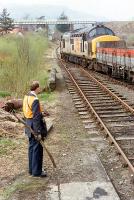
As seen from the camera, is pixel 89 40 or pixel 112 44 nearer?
pixel 112 44

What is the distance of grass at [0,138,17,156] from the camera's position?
397 inches

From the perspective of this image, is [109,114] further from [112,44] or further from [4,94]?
[112,44]

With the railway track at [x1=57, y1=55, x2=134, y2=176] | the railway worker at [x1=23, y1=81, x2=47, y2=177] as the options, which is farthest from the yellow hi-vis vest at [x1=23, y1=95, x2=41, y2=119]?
the railway track at [x1=57, y1=55, x2=134, y2=176]

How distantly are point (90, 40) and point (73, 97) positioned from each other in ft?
38.9

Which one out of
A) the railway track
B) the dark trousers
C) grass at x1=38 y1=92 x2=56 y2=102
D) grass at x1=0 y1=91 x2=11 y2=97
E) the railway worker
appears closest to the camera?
the railway worker

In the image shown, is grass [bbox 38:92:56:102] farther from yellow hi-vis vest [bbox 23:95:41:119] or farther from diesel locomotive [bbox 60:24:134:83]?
yellow hi-vis vest [bbox 23:95:41:119]

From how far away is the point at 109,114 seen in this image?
14648 mm

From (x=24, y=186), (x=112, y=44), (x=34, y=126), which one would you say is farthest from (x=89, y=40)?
(x=24, y=186)

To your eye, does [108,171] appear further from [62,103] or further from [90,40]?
[90,40]

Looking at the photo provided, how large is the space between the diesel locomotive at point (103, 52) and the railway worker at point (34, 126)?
12334mm

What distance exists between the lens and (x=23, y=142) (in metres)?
11.0

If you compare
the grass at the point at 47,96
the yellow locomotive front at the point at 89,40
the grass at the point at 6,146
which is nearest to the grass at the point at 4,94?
the grass at the point at 47,96

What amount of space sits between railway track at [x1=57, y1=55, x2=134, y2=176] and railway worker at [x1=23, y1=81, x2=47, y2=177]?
174cm

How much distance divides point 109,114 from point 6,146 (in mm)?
5032
